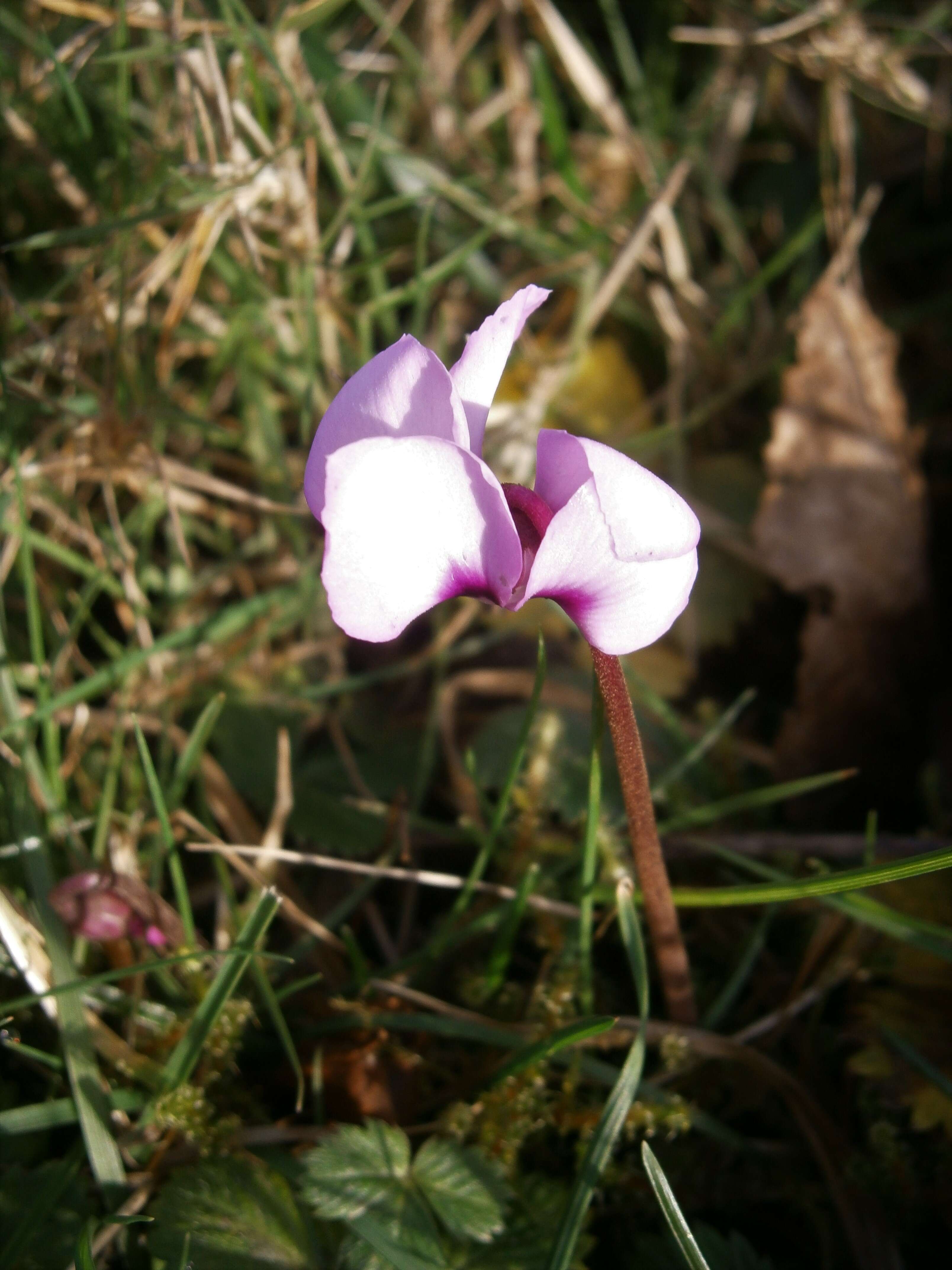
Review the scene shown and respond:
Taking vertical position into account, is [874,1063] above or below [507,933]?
below

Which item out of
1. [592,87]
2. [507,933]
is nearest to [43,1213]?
[507,933]

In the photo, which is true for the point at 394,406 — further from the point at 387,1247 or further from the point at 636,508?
the point at 387,1247

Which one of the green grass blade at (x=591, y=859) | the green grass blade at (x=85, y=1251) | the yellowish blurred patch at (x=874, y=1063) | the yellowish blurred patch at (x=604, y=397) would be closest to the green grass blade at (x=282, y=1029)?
the green grass blade at (x=85, y=1251)

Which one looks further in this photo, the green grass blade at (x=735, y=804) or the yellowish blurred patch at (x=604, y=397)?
the yellowish blurred patch at (x=604, y=397)

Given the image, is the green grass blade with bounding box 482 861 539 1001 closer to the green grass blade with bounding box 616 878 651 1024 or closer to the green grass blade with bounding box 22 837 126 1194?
the green grass blade with bounding box 616 878 651 1024

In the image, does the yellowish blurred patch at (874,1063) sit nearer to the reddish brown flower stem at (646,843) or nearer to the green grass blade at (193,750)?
the reddish brown flower stem at (646,843)

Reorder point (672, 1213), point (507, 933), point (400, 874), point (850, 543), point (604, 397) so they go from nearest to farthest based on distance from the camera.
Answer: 1. point (672, 1213)
2. point (507, 933)
3. point (400, 874)
4. point (850, 543)
5. point (604, 397)

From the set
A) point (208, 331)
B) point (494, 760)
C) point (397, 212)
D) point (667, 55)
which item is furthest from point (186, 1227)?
point (667, 55)

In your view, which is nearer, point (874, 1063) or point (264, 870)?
point (874, 1063)
